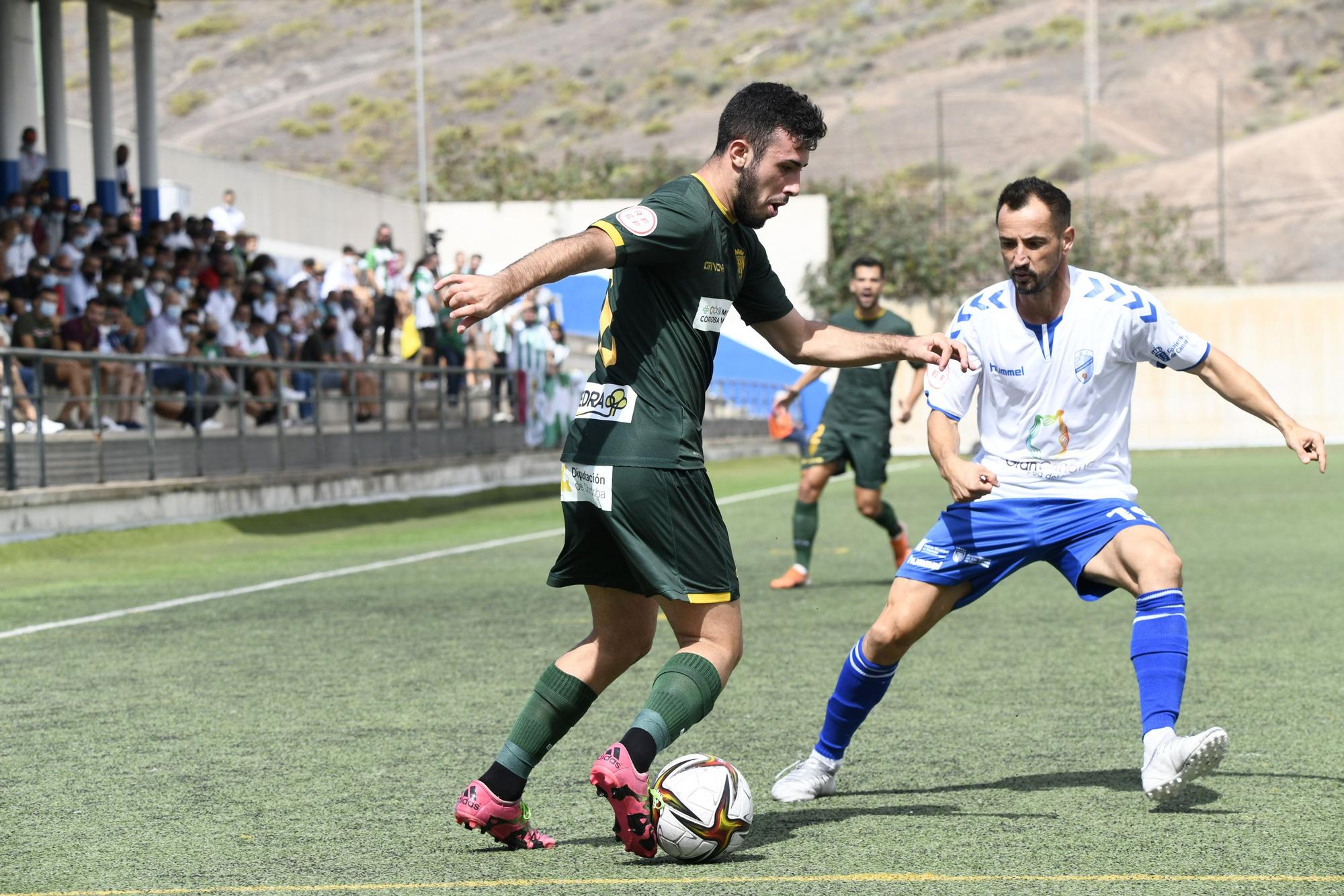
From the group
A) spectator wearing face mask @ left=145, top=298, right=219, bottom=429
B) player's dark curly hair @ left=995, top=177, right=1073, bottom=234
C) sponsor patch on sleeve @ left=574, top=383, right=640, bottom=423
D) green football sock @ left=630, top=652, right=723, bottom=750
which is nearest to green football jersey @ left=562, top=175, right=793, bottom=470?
sponsor patch on sleeve @ left=574, top=383, right=640, bottom=423

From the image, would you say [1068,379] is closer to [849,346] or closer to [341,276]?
[849,346]

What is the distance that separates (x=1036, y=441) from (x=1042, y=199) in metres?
0.76

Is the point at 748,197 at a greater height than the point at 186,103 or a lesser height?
lesser

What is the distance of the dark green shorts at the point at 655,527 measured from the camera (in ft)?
14.6

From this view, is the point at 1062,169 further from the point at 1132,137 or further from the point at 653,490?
the point at 653,490

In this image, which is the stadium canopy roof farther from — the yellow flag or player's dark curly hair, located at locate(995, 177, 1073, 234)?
player's dark curly hair, located at locate(995, 177, 1073, 234)

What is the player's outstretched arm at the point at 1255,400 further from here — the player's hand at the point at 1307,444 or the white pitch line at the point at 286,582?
the white pitch line at the point at 286,582

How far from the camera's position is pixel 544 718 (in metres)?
4.69

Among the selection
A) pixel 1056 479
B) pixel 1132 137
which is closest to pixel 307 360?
pixel 1056 479

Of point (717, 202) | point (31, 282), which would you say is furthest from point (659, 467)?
point (31, 282)

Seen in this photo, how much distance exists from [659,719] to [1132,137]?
8264 cm

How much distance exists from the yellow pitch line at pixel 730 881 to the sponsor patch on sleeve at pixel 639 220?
159 centimetres

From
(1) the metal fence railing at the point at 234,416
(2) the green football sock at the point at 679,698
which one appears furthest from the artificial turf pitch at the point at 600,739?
(1) the metal fence railing at the point at 234,416

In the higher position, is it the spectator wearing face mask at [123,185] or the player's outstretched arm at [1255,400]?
the spectator wearing face mask at [123,185]
